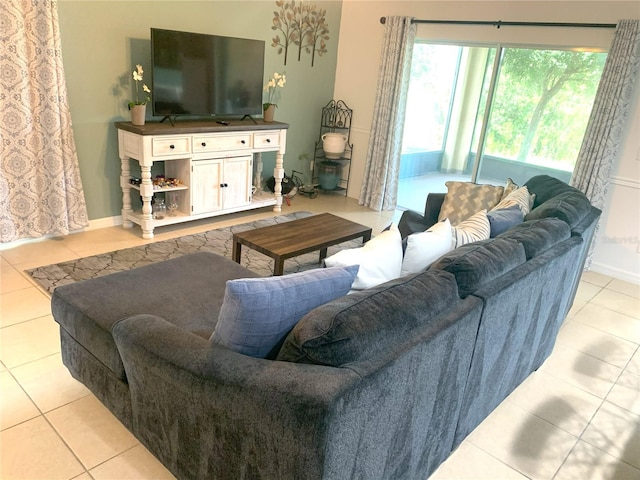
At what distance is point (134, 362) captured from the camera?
180 cm

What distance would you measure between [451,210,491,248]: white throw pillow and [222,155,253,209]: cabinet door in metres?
2.71

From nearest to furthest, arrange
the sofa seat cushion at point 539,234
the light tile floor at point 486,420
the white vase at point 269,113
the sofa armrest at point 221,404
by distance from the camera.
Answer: the sofa armrest at point 221,404 < the light tile floor at point 486,420 < the sofa seat cushion at point 539,234 < the white vase at point 269,113

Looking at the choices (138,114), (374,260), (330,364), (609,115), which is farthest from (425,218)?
(330,364)

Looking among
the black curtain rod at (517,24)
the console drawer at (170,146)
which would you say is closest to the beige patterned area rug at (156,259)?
the console drawer at (170,146)

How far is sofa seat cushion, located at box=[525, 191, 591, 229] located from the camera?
9.19 ft

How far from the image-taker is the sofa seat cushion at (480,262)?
193 centimetres

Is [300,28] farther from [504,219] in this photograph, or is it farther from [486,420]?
[486,420]

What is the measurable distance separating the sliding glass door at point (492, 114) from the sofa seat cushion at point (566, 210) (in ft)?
5.82

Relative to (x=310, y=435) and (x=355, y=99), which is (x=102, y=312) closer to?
(x=310, y=435)

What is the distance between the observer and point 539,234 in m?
2.42

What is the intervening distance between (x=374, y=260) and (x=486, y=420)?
113cm

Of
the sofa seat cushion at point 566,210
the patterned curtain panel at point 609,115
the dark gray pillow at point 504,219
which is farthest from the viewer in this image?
the patterned curtain panel at point 609,115

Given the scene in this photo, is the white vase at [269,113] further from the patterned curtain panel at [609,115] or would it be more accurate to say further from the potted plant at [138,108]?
the patterned curtain panel at [609,115]

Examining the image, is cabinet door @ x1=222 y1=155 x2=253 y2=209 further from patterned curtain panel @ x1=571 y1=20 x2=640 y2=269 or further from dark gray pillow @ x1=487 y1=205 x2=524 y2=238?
patterned curtain panel @ x1=571 y1=20 x2=640 y2=269
